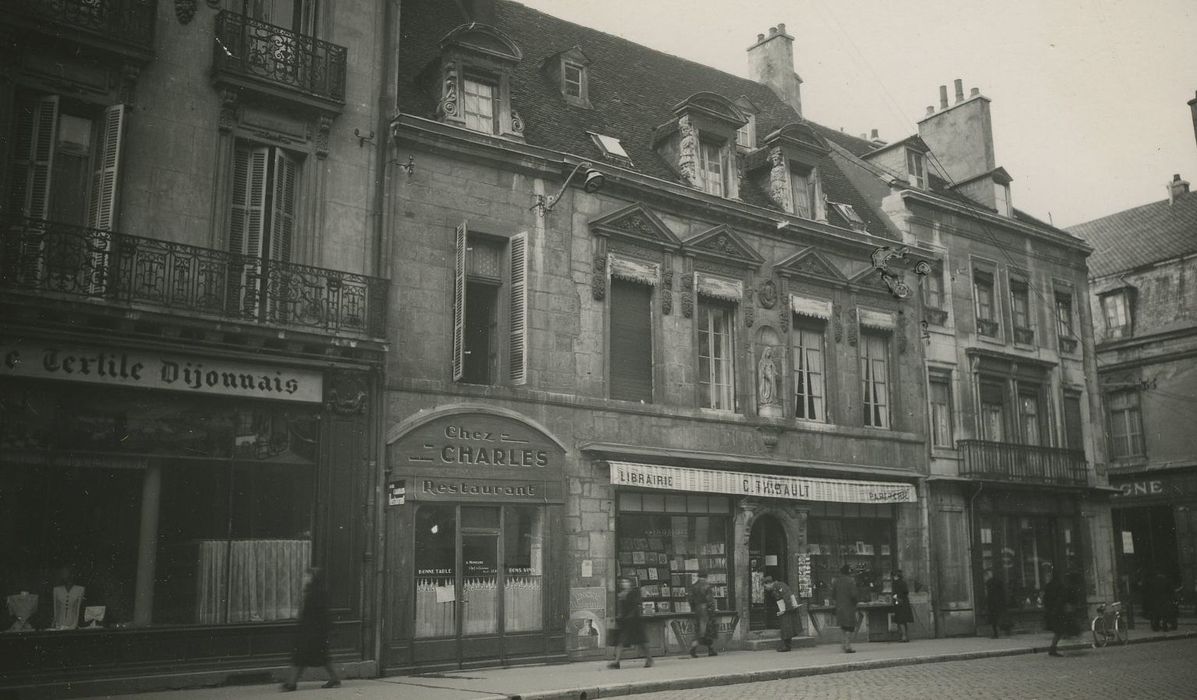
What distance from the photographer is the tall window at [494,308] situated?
16500 mm

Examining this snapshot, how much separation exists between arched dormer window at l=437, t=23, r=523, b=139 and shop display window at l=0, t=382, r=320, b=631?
19.2ft

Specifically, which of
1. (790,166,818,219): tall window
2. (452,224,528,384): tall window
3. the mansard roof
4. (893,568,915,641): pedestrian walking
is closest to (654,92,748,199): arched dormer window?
the mansard roof

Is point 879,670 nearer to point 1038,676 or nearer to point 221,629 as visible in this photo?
point 1038,676

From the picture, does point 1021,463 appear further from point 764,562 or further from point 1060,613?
point 764,562

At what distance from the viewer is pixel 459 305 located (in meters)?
15.9

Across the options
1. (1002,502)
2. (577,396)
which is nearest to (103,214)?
(577,396)

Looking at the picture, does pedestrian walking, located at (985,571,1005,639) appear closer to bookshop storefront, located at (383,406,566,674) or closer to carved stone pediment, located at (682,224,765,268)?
carved stone pediment, located at (682,224,765,268)

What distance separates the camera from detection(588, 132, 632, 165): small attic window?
19.0m

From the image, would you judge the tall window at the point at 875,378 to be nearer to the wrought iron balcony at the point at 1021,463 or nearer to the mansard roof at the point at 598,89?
the wrought iron balcony at the point at 1021,463

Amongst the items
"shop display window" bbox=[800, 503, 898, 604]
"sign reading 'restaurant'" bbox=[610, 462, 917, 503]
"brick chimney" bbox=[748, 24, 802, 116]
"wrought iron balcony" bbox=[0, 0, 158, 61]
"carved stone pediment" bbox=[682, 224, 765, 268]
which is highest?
"brick chimney" bbox=[748, 24, 802, 116]

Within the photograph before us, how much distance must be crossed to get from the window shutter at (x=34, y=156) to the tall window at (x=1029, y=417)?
22.7 meters

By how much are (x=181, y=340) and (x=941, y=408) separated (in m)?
17.8

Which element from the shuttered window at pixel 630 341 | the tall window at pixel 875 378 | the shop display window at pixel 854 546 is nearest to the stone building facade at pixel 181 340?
the shuttered window at pixel 630 341

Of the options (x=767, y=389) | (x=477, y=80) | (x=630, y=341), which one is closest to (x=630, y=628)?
(x=630, y=341)
